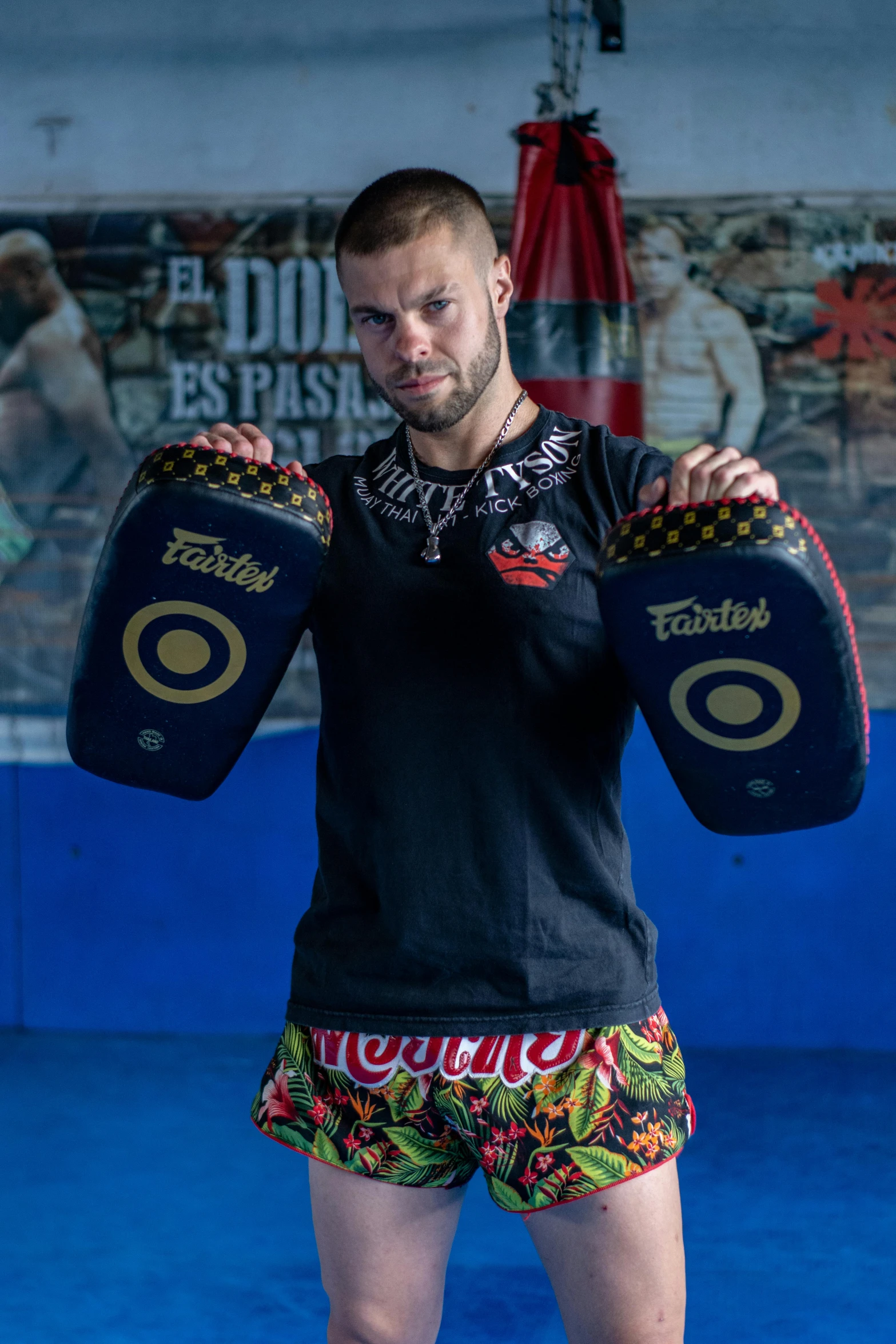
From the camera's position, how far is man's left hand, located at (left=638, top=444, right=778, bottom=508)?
1093 mm

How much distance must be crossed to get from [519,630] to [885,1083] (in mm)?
2202

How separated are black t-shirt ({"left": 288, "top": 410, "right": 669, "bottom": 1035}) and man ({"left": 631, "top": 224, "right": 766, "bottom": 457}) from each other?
193cm

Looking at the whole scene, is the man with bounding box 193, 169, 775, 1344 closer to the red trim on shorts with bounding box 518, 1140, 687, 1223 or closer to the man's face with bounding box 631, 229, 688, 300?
the red trim on shorts with bounding box 518, 1140, 687, 1223

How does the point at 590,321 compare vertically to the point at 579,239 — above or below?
below

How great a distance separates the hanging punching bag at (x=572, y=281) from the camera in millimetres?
2928

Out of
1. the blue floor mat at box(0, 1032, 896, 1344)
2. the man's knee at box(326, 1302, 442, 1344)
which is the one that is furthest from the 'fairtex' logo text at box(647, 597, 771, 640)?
the blue floor mat at box(0, 1032, 896, 1344)

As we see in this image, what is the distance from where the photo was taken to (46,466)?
323 cm

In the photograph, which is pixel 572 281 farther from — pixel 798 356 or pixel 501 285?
pixel 501 285

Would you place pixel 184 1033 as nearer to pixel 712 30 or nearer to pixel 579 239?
pixel 579 239

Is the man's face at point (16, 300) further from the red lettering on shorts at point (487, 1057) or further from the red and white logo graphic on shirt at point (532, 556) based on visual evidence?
the red lettering on shorts at point (487, 1057)

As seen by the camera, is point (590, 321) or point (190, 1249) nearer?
point (190, 1249)

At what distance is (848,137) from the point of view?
3.07m

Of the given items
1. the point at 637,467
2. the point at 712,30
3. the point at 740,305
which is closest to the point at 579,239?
the point at 740,305

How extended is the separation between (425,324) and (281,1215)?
5.80 ft
